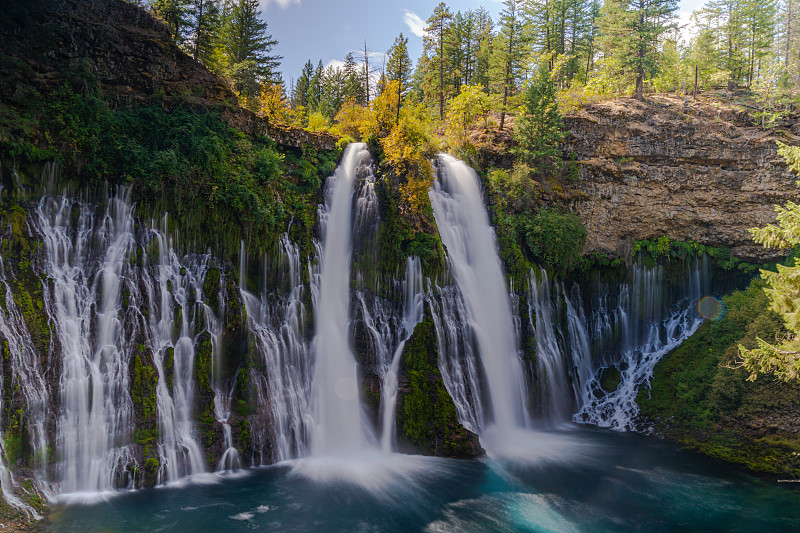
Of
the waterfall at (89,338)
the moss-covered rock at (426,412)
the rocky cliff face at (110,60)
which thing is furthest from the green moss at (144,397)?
the rocky cliff face at (110,60)

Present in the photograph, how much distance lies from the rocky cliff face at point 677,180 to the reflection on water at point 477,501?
13.2 m

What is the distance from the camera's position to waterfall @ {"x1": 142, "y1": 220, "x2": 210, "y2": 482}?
42.4 feet

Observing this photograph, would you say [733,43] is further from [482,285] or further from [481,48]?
[482,285]

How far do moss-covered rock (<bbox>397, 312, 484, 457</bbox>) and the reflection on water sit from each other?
21.2 inches

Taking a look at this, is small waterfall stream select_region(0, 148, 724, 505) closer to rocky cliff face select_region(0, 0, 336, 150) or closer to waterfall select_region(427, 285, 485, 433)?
waterfall select_region(427, 285, 485, 433)

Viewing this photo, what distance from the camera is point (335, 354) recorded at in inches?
646

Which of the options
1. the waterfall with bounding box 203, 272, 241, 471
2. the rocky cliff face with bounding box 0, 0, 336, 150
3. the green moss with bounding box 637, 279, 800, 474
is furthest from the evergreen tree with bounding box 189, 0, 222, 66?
the green moss with bounding box 637, 279, 800, 474

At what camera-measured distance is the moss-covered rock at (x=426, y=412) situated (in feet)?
50.7

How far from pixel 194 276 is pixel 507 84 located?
77.5 feet

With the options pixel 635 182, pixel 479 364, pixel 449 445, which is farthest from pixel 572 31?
pixel 449 445

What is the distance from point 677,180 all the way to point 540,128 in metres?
8.38

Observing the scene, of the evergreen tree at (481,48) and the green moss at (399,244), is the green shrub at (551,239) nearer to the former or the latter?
the green moss at (399,244)

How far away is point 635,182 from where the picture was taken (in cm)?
2523

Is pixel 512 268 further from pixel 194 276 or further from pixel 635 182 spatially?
pixel 194 276
